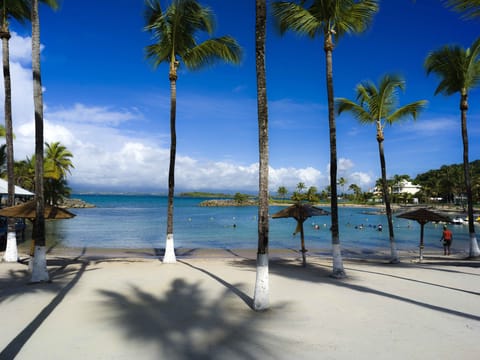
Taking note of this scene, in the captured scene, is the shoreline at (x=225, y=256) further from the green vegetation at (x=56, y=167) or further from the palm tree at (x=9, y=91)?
the green vegetation at (x=56, y=167)

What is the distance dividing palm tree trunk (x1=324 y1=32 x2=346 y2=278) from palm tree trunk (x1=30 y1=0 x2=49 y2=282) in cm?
872

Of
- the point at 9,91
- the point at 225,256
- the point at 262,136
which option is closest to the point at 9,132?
the point at 9,91

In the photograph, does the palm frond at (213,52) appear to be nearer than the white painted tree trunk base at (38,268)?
No

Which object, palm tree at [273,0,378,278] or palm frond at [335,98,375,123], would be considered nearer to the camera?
palm tree at [273,0,378,278]

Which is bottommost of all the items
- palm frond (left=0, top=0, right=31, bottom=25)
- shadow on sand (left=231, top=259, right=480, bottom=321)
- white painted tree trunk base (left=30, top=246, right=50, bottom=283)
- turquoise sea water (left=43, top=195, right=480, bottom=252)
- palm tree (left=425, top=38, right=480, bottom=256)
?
turquoise sea water (left=43, top=195, right=480, bottom=252)

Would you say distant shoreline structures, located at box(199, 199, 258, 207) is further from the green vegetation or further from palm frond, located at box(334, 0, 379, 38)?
palm frond, located at box(334, 0, 379, 38)

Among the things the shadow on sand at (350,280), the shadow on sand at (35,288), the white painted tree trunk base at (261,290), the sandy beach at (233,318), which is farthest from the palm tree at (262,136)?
the shadow on sand at (35,288)

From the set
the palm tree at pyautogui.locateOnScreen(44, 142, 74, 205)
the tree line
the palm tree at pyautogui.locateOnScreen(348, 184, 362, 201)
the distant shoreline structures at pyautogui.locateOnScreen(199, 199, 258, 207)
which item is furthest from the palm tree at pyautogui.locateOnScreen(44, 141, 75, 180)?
the palm tree at pyautogui.locateOnScreen(348, 184, 362, 201)

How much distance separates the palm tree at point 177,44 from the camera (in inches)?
523

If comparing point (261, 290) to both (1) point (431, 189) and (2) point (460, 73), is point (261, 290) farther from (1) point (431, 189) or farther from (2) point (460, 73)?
(1) point (431, 189)

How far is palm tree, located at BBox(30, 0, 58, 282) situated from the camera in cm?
916

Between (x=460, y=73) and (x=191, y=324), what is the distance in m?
17.9

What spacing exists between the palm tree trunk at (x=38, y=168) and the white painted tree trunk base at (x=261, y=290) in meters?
6.22

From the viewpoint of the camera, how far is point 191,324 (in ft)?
19.5
